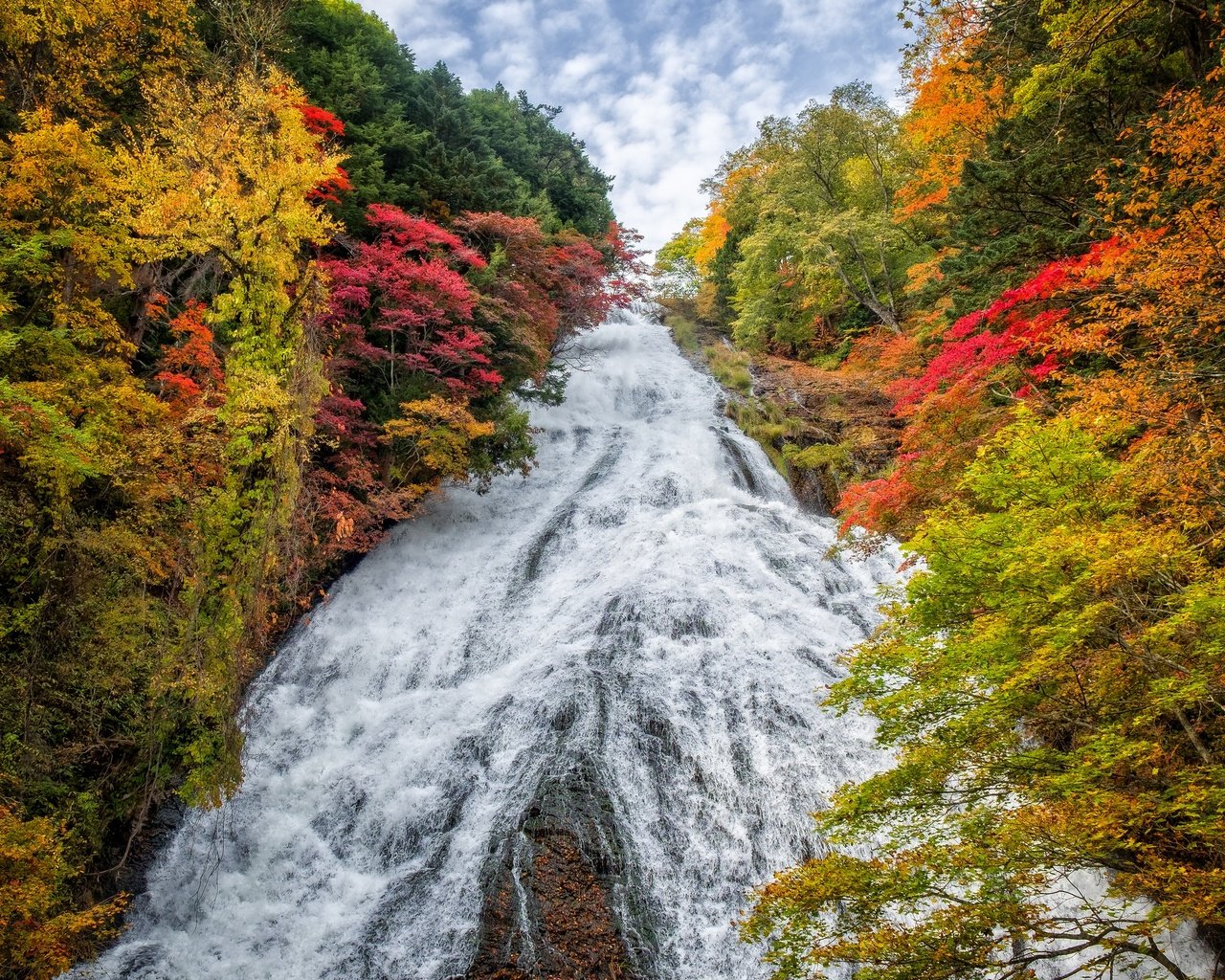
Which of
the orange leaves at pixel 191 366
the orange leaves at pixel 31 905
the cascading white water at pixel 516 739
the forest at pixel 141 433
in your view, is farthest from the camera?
the orange leaves at pixel 191 366

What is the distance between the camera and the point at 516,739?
9.45 m

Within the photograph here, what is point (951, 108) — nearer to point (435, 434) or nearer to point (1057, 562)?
point (435, 434)

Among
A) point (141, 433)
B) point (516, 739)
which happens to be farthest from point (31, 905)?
point (141, 433)

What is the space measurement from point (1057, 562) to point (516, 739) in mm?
7290

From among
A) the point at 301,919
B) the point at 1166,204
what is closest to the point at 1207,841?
the point at 1166,204

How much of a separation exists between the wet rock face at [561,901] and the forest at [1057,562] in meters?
1.83

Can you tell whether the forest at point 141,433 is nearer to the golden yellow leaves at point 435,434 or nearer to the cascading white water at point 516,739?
the golden yellow leaves at point 435,434

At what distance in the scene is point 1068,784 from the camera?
411 centimetres

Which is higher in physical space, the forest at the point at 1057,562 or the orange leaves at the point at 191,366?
the orange leaves at the point at 191,366

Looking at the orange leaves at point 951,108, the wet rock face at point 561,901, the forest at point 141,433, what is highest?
the orange leaves at point 951,108

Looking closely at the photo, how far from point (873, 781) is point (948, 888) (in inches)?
148

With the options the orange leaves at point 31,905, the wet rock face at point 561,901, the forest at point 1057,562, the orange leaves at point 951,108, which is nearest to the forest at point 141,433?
the orange leaves at point 31,905

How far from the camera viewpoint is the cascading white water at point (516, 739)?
301 inches

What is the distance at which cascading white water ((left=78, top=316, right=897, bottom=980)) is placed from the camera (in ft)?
25.0
